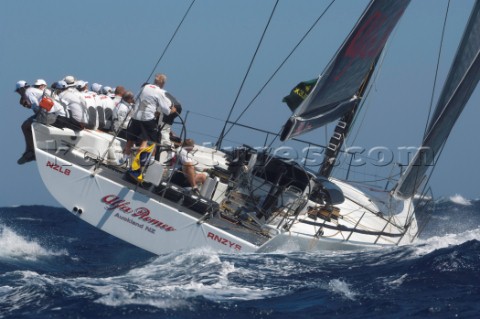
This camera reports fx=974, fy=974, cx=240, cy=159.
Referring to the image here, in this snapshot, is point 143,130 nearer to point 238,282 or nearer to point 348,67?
point 348,67

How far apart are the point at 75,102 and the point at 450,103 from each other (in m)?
5.72

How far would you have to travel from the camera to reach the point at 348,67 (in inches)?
539

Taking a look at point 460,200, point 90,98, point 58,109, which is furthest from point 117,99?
point 460,200

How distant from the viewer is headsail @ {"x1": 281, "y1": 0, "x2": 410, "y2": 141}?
1334 centimetres

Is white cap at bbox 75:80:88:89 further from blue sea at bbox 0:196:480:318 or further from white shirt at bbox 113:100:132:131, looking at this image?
blue sea at bbox 0:196:480:318

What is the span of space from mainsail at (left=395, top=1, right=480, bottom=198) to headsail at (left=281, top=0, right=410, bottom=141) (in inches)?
68.5

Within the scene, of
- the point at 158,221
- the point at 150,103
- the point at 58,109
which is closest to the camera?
the point at 158,221

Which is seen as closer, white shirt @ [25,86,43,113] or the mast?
white shirt @ [25,86,43,113]

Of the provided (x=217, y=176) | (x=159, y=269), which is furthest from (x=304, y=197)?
(x=159, y=269)

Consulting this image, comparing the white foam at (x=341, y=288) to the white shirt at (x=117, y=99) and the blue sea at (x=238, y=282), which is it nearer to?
the blue sea at (x=238, y=282)

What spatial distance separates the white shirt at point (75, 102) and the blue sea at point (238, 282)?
1.94 metres

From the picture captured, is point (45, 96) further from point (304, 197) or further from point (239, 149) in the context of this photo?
point (304, 197)

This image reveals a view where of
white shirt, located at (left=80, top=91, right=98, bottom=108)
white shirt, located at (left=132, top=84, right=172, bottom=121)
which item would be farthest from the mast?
white shirt, located at (left=80, top=91, right=98, bottom=108)

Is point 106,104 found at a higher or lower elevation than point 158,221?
higher
